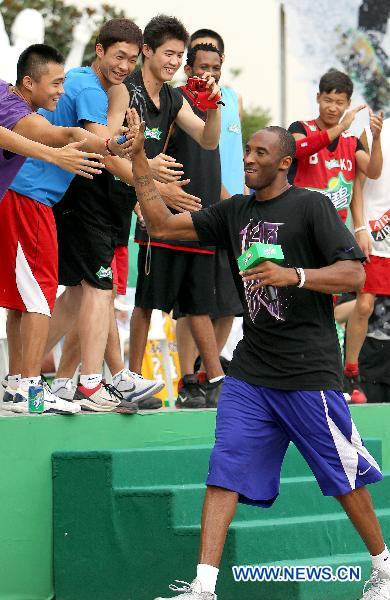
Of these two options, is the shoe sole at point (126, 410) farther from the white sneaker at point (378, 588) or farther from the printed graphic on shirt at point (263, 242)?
the white sneaker at point (378, 588)

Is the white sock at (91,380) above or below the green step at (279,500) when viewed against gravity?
above

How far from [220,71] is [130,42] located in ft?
4.00

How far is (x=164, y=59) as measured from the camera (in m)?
7.78

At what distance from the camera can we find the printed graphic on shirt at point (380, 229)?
9250 millimetres

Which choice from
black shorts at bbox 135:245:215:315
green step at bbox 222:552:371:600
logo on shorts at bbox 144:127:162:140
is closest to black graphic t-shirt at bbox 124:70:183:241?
logo on shorts at bbox 144:127:162:140

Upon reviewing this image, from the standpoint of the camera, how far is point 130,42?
7301 millimetres

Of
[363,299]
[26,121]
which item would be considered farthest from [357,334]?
[26,121]

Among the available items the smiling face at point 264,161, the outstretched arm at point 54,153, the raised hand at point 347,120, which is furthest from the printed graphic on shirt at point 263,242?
the raised hand at point 347,120

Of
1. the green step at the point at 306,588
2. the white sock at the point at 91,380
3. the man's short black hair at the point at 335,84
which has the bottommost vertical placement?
the green step at the point at 306,588

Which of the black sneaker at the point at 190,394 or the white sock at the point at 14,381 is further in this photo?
the black sneaker at the point at 190,394

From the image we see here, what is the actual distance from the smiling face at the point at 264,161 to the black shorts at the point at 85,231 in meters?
1.43

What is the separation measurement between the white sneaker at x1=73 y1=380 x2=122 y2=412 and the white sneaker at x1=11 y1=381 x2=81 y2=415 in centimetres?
18

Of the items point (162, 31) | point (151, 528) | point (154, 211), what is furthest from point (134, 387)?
point (162, 31)

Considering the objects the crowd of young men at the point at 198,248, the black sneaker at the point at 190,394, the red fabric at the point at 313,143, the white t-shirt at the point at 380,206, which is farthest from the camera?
the white t-shirt at the point at 380,206
